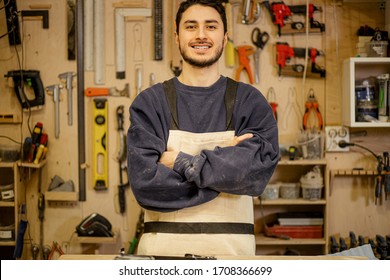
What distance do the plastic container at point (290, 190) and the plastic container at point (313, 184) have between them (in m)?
0.04

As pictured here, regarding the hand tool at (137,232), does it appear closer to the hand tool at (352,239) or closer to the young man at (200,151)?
the hand tool at (352,239)

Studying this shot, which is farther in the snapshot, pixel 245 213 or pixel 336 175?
pixel 336 175

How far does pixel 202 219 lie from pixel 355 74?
1.83 m

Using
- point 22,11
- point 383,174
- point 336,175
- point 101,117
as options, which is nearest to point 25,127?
point 101,117

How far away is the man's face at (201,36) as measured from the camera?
1.63 m

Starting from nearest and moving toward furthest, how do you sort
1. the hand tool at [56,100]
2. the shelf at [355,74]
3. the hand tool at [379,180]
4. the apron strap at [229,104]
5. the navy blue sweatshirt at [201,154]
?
the navy blue sweatshirt at [201,154], the apron strap at [229,104], the shelf at [355,74], the hand tool at [379,180], the hand tool at [56,100]

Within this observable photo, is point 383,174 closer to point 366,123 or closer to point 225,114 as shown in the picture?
point 366,123

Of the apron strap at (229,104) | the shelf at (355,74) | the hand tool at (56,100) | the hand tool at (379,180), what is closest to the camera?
the apron strap at (229,104)

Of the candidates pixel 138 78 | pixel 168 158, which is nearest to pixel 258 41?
pixel 138 78

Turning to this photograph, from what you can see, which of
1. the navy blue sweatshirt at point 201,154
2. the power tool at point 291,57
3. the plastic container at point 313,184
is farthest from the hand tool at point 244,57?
the navy blue sweatshirt at point 201,154

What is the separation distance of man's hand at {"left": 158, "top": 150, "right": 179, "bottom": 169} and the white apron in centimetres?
3

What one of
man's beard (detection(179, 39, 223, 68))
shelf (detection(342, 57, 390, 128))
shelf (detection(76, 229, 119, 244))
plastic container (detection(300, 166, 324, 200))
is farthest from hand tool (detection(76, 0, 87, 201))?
man's beard (detection(179, 39, 223, 68))
